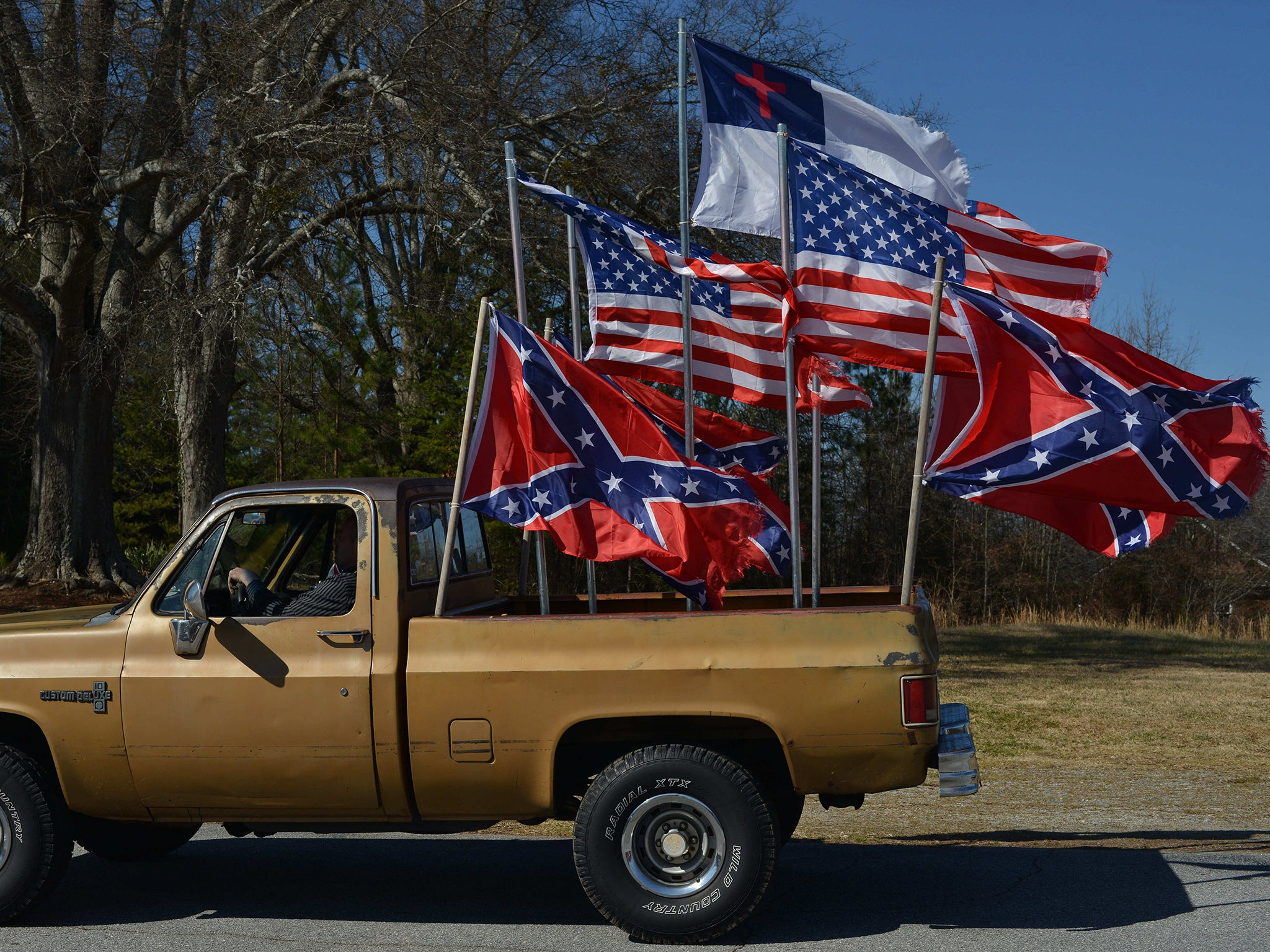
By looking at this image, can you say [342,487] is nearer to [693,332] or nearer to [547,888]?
[547,888]

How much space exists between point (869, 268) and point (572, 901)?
3.65 meters

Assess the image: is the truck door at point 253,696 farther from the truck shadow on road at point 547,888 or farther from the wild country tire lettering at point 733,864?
the wild country tire lettering at point 733,864

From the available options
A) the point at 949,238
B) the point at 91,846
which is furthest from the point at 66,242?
the point at 949,238

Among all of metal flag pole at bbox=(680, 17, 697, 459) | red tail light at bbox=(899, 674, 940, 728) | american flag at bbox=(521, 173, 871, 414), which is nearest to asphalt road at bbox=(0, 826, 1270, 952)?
red tail light at bbox=(899, 674, 940, 728)

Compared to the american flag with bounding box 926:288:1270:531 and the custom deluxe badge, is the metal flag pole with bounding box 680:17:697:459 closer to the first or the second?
the american flag with bounding box 926:288:1270:531

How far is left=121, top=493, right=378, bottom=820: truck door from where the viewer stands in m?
5.45

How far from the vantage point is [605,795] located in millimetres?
5316

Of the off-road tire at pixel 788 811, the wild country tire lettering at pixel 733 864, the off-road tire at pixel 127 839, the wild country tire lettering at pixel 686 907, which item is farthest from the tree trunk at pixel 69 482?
the wild country tire lettering at pixel 733 864

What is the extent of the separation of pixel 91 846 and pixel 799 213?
17.2 feet

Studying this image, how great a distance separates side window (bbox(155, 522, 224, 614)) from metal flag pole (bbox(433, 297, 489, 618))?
108 cm

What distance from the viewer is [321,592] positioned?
570 cm

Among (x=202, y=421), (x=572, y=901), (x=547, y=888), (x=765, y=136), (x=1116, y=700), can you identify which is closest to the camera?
(x=572, y=901)

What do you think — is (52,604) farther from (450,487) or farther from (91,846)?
(450,487)

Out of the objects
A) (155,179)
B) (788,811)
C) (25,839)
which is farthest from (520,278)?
(155,179)
